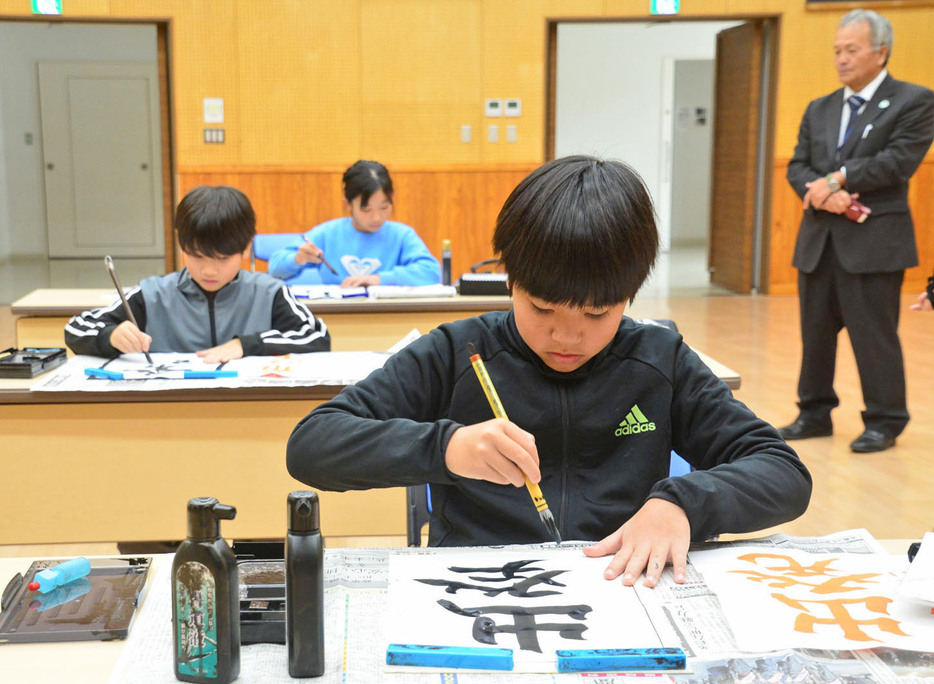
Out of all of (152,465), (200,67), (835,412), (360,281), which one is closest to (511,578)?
(152,465)

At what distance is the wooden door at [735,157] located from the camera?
8133 mm

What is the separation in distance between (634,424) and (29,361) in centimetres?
165

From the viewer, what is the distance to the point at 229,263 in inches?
106

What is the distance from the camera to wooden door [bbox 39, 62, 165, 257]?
1059 centimetres

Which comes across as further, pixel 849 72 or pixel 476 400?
pixel 849 72

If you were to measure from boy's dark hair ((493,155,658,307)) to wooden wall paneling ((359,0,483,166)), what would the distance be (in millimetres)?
6756

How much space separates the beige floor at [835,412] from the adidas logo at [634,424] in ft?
4.64

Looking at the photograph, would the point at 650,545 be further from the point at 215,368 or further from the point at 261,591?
the point at 215,368

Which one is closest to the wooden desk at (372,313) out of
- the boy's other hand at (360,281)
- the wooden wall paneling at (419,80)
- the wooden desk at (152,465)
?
the boy's other hand at (360,281)

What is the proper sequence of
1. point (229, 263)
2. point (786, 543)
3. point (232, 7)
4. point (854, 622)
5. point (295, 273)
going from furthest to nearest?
point (232, 7)
point (295, 273)
point (229, 263)
point (786, 543)
point (854, 622)

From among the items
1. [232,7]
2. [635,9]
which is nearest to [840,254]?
[635,9]

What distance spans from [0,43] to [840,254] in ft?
→ 31.4

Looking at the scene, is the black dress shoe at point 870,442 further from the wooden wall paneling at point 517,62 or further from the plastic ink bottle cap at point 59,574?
the wooden wall paneling at point 517,62

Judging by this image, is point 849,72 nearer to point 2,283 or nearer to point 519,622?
point 519,622
